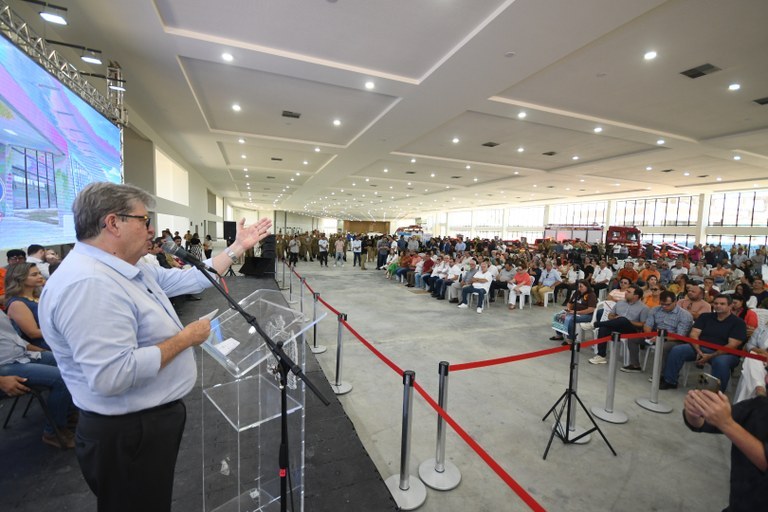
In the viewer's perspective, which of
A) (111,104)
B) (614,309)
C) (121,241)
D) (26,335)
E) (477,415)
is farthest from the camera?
(111,104)

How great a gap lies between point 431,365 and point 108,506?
3.63 m

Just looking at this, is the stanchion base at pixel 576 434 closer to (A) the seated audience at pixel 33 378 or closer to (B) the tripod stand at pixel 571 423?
(B) the tripod stand at pixel 571 423

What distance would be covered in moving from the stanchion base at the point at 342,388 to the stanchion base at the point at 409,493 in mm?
1312

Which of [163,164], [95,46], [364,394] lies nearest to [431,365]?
[364,394]

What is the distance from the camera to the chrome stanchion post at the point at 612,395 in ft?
10.6

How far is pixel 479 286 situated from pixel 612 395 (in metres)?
4.49

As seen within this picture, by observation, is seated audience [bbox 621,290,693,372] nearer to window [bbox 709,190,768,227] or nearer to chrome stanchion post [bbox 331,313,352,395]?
chrome stanchion post [bbox 331,313,352,395]

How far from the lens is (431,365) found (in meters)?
4.44

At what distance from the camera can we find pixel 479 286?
306 inches

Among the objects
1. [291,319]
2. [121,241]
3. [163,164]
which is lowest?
[291,319]

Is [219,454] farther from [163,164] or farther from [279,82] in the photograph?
[163,164]

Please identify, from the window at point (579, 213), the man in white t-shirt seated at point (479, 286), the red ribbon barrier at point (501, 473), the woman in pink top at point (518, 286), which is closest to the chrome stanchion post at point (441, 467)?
the red ribbon barrier at point (501, 473)

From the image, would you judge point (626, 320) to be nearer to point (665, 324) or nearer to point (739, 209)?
point (665, 324)

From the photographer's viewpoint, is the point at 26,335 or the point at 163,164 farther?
the point at 163,164
